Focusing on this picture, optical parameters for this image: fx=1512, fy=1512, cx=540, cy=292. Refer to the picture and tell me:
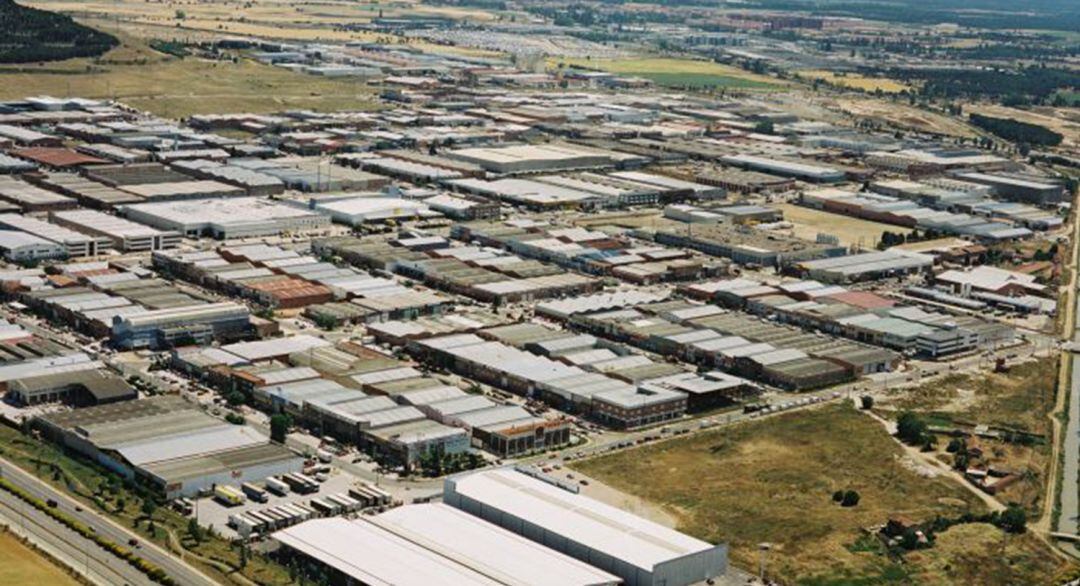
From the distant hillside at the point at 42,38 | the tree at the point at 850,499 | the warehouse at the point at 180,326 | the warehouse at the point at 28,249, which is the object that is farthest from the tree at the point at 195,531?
the distant hillside at the point at 42,38

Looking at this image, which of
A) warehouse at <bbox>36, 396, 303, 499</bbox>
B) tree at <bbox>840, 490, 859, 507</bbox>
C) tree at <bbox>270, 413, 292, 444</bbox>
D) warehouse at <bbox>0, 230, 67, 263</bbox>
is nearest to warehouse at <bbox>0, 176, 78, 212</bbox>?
warehouse at <bbox>0, 230, 67, 263</bbox>

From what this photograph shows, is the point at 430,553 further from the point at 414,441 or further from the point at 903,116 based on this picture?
the point at 903,116

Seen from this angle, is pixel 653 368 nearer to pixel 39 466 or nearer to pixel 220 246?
pixel 39 466

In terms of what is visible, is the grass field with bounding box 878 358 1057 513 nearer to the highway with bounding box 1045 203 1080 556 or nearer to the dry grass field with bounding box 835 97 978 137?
the highway with bounding box 1045 203 1080 556

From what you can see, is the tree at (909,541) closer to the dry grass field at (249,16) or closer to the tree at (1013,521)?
the tree at (1013,521)

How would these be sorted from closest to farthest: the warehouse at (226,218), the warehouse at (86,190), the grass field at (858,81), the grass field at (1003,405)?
the grass field at (1003,405) → the warehouse at (226,218) → the warehouse at (86,190) → the grass field at (858,81)

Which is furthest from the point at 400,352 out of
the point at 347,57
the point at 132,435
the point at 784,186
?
the point at 347,57
